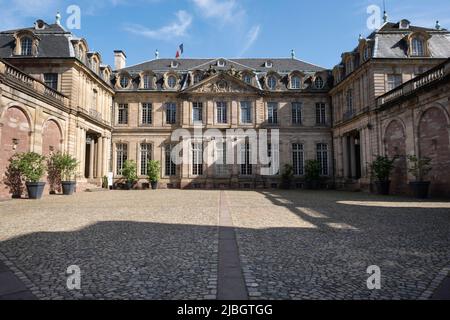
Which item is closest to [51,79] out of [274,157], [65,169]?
[65,169]

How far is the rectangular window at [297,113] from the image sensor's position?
2570cm

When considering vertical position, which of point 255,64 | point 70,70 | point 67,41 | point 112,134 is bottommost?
point 112,134

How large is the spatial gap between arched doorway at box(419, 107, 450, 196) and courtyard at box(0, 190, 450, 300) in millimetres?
7501

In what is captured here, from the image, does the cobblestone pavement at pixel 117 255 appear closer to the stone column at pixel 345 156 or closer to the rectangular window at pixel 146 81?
the stone column at pixel 345 156

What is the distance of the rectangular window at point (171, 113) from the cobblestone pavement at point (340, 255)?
19.8 meters

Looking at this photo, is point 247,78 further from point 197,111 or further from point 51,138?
point 51,138

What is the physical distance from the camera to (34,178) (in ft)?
43.4

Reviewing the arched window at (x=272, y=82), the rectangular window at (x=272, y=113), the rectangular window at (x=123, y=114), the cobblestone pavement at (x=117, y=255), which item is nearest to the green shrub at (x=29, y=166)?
the cobblestone pavement at (x=117, y=255)

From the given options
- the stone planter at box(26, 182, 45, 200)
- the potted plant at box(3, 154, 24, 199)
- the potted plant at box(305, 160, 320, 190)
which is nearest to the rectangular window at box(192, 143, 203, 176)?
the potted plant at box(305, 160, 320, 190)

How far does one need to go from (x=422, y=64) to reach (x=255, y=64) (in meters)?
14.2

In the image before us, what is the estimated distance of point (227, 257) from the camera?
402 centimetres

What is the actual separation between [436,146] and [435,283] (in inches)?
512
